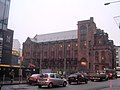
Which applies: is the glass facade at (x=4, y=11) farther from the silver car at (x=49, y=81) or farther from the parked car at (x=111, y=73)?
the parked car at (x=111, y=73)

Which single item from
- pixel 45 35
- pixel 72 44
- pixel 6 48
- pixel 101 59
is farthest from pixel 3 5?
pixel 45 35

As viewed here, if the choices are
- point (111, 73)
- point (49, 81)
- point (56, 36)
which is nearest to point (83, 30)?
point (56, 36)

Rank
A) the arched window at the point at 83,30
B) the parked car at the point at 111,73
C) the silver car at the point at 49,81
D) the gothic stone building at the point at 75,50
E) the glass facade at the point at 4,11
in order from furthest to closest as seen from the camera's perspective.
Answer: the arched window at the point at 83,30 → the gothic stone building at the point at 75,50 → the parked car at the point at 111,73 → the glass facade at the point at 4,11 → the silver car at the point at 49,81

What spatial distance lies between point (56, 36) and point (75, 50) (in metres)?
18.3

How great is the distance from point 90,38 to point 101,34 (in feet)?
17.3

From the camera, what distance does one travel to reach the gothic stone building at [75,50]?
10431 centimetres

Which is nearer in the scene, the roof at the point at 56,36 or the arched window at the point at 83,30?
the arched window at the point at 83,30

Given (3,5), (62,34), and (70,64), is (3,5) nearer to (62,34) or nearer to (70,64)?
(70,64)

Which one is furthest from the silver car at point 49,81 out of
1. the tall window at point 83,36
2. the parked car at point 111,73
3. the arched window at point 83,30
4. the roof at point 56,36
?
the roof at point 56,36

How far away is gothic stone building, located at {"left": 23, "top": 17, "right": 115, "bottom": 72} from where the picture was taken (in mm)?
104312

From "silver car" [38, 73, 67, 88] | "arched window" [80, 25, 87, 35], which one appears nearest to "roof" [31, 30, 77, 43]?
"arched window" [80, 25, 87, 35]

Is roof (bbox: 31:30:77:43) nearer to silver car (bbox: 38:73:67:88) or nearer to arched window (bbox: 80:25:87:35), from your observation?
arched window (bbox: 80:25:87:35)

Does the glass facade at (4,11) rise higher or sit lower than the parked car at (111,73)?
higher

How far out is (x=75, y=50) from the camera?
11544 centimetres
